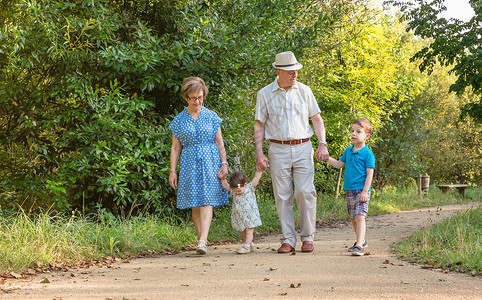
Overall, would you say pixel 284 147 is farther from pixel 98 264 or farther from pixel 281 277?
pixel 98 264

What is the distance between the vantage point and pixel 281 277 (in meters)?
4.54

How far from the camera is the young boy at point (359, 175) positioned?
595 centimetres

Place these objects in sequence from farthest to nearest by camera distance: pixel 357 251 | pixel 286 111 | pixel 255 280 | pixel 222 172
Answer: pixel 222 172
pixel 286 111
pixel 357 251
pixel 255 280

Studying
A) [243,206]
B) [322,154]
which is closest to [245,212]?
[243,206]

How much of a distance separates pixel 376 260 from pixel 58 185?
4335 millimetres

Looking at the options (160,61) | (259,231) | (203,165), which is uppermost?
(160,61)

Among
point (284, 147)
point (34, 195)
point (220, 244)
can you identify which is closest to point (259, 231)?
point (220, 244)

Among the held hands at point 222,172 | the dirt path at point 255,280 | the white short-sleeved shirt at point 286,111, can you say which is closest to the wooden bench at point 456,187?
the dirt path at point 255,280

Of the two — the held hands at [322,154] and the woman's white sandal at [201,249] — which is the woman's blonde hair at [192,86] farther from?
the woman's white sandal at [201,249]

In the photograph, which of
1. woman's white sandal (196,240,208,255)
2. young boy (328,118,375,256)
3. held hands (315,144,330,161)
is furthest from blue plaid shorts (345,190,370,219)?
woman's white sandal (196,240,208,255)

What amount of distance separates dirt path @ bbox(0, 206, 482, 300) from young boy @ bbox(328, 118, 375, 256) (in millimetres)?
394

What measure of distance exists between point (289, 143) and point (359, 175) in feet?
2.94

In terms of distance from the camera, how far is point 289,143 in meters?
6.07

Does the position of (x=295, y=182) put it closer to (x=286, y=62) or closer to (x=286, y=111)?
(x=286, y=111)
